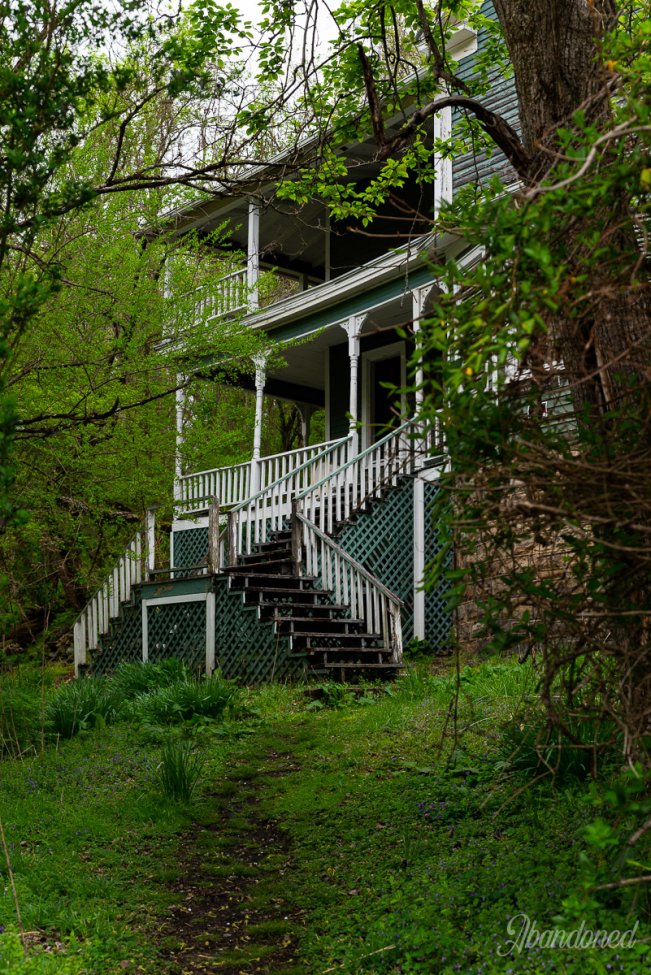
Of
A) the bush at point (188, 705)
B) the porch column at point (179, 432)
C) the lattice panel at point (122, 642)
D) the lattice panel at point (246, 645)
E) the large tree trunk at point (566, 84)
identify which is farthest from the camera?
the porch column at point (179, 432)

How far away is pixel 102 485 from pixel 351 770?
16.2 ft

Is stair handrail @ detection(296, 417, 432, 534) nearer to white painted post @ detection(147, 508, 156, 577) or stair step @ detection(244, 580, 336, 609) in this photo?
stair step @ detection(244, 580, 336, 609)

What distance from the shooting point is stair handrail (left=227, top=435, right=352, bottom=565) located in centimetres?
1435

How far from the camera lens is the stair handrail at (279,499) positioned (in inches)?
565

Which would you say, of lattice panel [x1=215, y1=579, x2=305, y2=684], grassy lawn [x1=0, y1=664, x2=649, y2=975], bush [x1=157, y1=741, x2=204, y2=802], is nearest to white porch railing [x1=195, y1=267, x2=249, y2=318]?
lattice panel [x1=215, y1=579, x2=305, y2=684]

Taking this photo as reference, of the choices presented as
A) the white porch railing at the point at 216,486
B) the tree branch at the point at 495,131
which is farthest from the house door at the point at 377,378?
the tree branch at the point at 495,131

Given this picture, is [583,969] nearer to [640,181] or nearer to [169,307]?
[640,181]

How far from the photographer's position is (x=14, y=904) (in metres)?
5.43

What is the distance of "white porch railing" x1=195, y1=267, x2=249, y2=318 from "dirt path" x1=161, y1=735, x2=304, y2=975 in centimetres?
828

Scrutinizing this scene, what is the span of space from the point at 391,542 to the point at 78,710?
5.48m

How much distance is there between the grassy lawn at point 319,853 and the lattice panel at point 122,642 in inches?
213

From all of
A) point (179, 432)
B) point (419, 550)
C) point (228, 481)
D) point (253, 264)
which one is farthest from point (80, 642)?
point (253, 264)

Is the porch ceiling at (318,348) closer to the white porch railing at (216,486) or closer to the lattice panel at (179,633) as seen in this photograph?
the white porch railing at (216,486)

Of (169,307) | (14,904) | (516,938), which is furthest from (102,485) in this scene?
(516,938)
